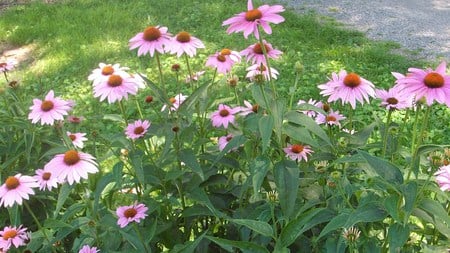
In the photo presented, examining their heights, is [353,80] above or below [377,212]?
above

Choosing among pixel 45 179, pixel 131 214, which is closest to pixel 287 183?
pixel 131 214

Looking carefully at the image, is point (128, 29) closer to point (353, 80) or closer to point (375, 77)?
point (375, 77)

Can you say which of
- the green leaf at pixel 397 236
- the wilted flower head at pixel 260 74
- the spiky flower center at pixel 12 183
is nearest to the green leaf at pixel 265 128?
the wilted flower head at pixel 260 74

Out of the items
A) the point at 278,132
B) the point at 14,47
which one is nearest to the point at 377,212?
the point at 278,132

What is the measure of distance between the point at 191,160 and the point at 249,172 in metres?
0.18

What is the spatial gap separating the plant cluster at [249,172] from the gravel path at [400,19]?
2.50m

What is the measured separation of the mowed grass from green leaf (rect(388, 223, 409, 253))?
2.21 meters

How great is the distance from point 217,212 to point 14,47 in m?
3.48

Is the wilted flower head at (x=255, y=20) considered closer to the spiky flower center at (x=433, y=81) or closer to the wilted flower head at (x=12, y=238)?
the spiky flower center at (x=433, y=81)

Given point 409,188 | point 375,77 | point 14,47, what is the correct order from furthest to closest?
point 14,47 → point 375,77 → point 409,188

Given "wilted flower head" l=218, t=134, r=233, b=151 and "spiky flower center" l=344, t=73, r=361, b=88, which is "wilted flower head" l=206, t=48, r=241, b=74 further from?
"spiky flower center" l=344, t=73, r=361, b=88

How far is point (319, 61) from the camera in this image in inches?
151

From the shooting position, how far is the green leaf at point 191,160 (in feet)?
4.91

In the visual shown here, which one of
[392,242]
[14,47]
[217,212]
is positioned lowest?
[14,47]
